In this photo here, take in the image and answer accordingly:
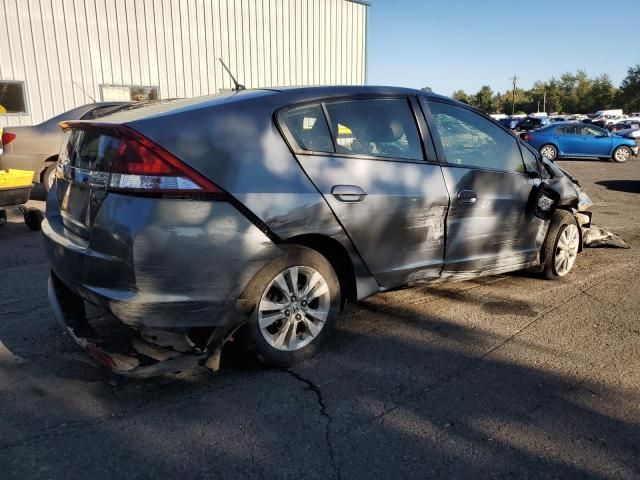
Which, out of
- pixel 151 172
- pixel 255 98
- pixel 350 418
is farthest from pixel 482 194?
pixel 151 172

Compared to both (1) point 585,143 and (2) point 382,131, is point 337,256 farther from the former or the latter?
(1) point 585,143

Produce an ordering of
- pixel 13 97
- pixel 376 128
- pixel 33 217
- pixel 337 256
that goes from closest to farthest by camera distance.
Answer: pixel 337 256 → pixel 376 128 → pixel 33 217 → pixel 13 97

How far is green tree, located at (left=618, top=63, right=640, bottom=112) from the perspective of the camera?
82.4 meters

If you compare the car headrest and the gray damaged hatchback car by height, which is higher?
the car headrest

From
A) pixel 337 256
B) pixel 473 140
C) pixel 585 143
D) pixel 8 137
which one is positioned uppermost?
pixel 473 140

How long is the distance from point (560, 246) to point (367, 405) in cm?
303

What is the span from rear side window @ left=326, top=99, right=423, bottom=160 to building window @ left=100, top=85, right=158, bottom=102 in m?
12.0

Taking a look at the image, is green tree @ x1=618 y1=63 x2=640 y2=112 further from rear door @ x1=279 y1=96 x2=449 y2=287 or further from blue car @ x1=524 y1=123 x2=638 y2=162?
rear door @ x1=279 y1=96 x2=449 y2=287

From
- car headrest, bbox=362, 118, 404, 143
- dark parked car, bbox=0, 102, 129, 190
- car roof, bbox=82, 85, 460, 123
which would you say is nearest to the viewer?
car roof, bbox=82, 85, 460, 123

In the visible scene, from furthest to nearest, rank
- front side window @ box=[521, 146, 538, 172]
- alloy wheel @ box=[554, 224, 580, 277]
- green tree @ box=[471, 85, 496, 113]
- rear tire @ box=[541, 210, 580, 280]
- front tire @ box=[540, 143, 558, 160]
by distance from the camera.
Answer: green tree @ box=[471, 85, 496, 113]
front tire @ box=[540, 143, 558, 160]
alloy wheel @ box=[554, 224, 580, 277]
rear tire @ box=[541, 210, 580, 280]
front side window @ box=[521, 146, 538, 172]

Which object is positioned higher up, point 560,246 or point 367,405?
point 560,246

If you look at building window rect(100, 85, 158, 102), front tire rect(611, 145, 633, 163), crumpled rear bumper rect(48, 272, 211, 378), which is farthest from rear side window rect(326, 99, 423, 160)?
front tire rect(611, 145, 633, 163)

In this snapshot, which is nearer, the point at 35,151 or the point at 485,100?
the point at 35,151

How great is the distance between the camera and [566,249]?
4.96 meters
